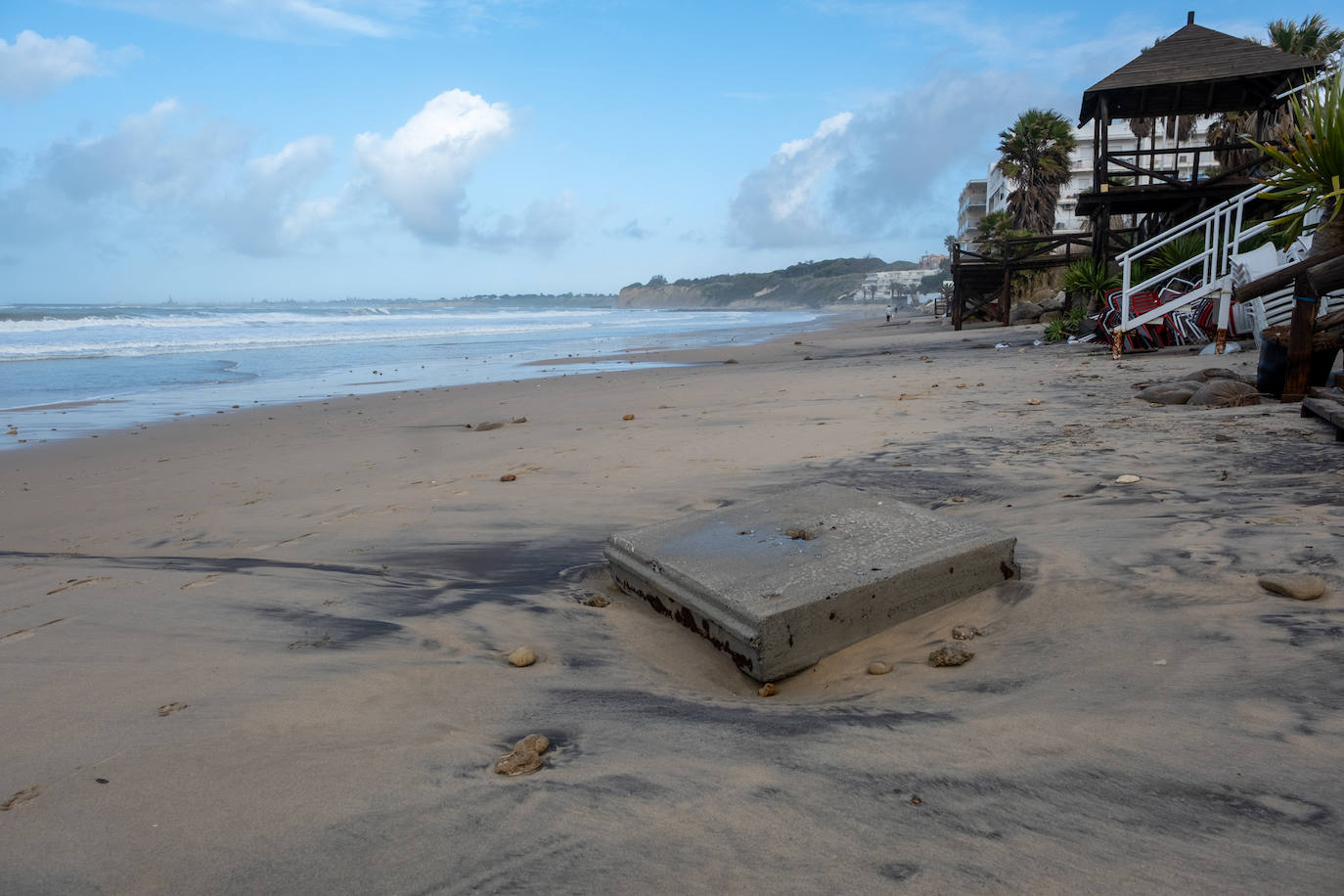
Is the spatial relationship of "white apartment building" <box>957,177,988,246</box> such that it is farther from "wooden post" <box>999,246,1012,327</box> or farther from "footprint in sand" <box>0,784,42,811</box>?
"footprint in sand" <box>0,784,42,811</box>

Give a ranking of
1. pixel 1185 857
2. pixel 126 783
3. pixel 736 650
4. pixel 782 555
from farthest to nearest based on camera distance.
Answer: pixel 782 555 < pixel 736 650 < pixel 126 783 < pixel 1185 857

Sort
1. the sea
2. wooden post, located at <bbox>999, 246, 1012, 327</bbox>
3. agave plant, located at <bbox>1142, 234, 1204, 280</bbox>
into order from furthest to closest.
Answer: wooden post, located at <bbox>999, 246, 1012, 327</bbox> < agave plant, located at <bbox>1142, 234, 1204, 280</bbox> < the sea

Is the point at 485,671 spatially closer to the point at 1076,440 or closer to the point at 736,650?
the point at 736,650

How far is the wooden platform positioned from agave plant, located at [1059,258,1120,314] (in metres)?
10.9

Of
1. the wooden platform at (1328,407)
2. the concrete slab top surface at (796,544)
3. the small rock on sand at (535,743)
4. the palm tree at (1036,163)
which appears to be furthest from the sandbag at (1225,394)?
the palm tree at (1036,163)

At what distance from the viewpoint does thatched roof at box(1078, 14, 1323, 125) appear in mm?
14875

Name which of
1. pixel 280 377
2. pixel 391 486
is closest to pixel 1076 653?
pixel 391 486

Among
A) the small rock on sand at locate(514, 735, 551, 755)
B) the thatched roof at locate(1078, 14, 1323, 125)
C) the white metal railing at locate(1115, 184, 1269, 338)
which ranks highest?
the thatched roof at locate(1078, 14, 1323, 125)

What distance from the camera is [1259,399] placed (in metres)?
6.43

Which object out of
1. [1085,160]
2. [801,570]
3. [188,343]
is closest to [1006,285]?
[801,570]

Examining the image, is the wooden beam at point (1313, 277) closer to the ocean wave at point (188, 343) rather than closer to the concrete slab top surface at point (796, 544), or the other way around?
the concrete slab top surface at point (796, 544)

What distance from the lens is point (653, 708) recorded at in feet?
7.14

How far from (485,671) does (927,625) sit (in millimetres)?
1462

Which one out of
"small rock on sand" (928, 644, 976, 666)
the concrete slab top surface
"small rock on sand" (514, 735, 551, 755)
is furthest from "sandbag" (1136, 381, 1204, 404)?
"small rock on sand" (514, 735, 551, 755)
